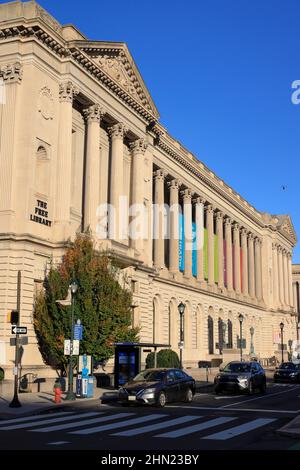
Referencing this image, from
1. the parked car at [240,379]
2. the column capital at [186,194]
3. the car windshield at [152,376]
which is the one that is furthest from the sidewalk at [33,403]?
the column capital at [186,194]

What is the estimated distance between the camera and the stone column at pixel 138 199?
168ft

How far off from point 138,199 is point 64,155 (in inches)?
502

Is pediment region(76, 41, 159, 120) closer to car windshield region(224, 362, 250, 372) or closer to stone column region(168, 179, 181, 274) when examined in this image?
stone column region(168, 179, 181, 274)

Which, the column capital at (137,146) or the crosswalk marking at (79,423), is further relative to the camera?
the column capital at (137,146)

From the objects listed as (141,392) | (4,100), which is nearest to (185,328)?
(4,100)

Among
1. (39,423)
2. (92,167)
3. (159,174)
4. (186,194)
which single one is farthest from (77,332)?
(186,194)

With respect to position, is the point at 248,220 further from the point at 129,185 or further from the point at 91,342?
the point at 91,342

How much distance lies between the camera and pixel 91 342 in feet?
114

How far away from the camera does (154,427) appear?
17484 mm

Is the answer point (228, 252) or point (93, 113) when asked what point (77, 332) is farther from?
point (228, 252)

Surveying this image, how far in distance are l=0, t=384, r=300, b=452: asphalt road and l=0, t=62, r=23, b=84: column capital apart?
825 inches

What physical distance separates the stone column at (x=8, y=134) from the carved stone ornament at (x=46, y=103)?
174cm

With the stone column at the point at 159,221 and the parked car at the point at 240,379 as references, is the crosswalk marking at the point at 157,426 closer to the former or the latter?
the parked car at the point at 240,379

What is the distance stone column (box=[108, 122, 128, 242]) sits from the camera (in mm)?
46562
